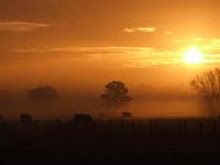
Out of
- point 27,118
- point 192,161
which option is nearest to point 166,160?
point 192,161

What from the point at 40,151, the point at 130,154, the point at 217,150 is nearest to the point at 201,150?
the point at 217,150

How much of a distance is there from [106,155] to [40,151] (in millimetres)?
4841

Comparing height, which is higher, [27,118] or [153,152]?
[27,118]

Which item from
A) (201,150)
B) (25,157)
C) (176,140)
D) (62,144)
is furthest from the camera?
(176,140)

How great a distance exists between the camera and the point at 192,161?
98.8 ft

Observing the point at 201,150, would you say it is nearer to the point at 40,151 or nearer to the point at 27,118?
the point at 40,151

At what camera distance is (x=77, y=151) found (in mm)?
35625

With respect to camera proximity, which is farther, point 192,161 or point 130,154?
point 130,154

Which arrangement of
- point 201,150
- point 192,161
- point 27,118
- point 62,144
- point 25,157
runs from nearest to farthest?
point 192,161, point 25,157, point 201,150, point 62,144, point 27,118

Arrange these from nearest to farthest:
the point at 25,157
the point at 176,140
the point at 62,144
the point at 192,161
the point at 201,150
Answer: the point at 192,161, the point at 25,157, the point at 201,150, the point at 62,144, the point at 176,140

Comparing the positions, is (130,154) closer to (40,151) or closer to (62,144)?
(40,151)

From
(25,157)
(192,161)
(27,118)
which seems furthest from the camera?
(27,118)

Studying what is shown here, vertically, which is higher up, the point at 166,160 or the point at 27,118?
the point at 27,118

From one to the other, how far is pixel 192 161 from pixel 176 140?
13.4m
